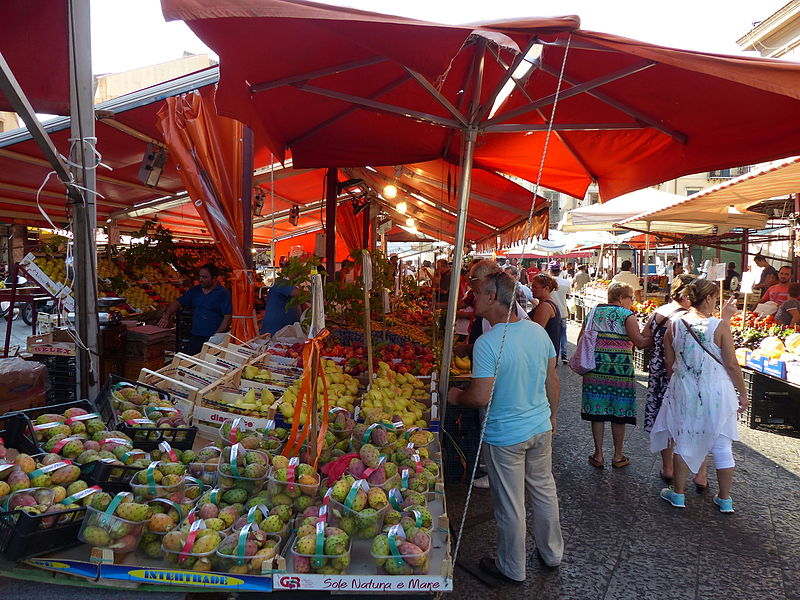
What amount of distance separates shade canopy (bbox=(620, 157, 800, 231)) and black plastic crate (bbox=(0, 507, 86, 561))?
240 inches

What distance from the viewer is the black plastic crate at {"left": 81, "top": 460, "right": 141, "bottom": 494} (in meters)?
2.42

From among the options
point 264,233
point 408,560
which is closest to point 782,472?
point 408,560

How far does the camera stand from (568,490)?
4867mm

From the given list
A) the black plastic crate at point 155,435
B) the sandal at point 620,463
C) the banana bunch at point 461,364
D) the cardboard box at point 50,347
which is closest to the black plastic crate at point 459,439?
the banana bunch at point 461,364

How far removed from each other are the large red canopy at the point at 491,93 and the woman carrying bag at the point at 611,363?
1.21 meters

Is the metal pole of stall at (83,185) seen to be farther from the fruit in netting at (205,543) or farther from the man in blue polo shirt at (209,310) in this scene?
the man in blue polo shirt at (209,310)

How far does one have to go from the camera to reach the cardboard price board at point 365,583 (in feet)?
6.84

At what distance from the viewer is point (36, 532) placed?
2.04m

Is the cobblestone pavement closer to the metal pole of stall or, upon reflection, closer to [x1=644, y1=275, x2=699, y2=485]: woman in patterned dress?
[x1=644, y1=275, x2=699, y2=485]: woman in patterned dress

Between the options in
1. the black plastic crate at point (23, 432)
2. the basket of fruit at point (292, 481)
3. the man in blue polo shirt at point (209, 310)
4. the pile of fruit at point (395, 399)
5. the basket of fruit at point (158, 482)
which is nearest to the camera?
the basket of fruit at point (158, 482)

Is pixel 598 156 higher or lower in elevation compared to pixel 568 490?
higher

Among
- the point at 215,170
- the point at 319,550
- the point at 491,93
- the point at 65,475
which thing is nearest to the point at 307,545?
the point at 319,550

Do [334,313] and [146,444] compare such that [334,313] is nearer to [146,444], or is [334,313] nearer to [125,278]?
[146,444]

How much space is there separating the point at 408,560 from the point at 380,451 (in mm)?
855
